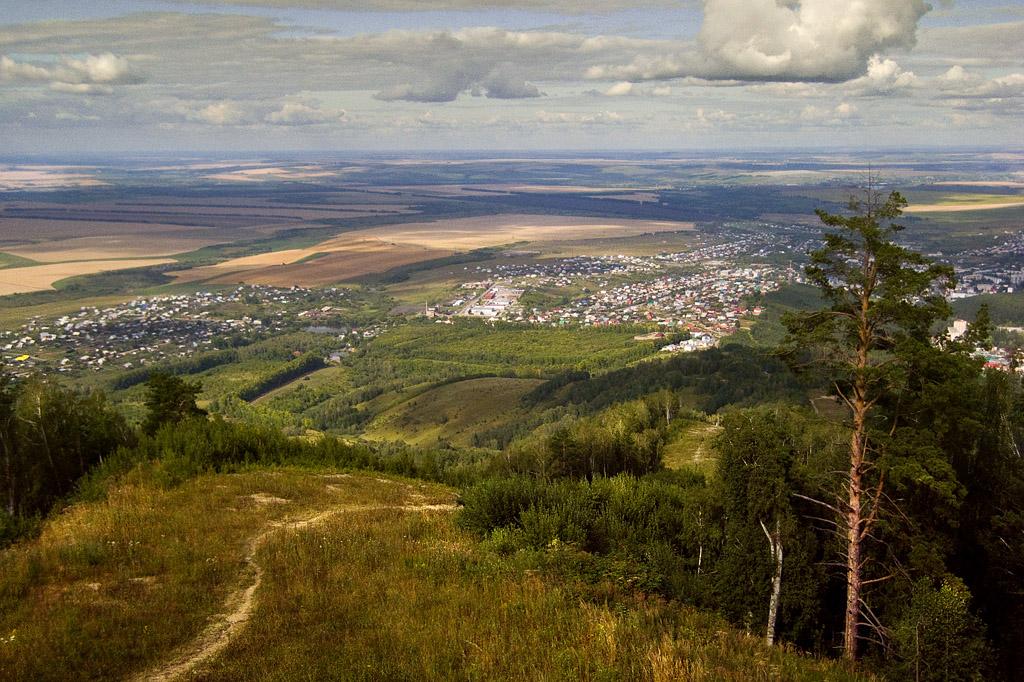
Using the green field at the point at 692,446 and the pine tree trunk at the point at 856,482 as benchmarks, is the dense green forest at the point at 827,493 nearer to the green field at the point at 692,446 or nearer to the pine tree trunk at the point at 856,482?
the pine tree trunk at the point at 856,482

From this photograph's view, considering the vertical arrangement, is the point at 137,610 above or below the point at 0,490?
above

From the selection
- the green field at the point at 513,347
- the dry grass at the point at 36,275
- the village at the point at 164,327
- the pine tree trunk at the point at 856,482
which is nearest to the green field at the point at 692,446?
the pine tree trunk at the point at 856,482

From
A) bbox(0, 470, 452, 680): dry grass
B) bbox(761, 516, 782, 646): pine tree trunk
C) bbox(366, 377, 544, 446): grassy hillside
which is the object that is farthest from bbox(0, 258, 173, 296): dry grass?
bbox(761, 516, 782, 646): pine tree trunk

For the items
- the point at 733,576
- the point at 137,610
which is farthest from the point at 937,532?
the point at 137,610

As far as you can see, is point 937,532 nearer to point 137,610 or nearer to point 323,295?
point 137,610

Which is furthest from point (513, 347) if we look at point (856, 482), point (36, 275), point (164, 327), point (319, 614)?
point (319, 614)
